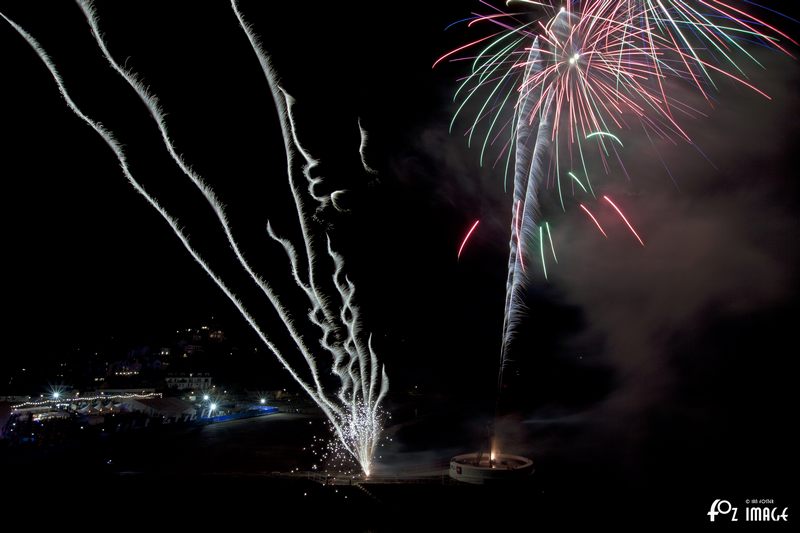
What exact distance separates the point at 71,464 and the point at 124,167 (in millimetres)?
8135

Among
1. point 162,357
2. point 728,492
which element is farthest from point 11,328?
point 162,357

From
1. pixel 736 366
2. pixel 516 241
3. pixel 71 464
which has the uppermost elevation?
pixel 516 241

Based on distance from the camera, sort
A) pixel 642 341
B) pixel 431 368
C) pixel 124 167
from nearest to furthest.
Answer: pixel 124 167 → pixel 642 341 → pixel 431 368

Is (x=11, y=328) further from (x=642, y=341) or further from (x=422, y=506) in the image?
(x=642, y=341)

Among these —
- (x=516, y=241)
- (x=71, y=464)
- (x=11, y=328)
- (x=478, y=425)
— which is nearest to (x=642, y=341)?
(x=516, y=241)

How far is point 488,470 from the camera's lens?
1023cm

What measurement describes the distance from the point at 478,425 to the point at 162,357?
66663 mm

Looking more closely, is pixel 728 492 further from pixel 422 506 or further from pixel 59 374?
pixel 59 374

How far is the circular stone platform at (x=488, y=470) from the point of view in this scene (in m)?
10.2

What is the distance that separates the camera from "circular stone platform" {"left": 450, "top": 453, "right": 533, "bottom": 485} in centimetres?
1018

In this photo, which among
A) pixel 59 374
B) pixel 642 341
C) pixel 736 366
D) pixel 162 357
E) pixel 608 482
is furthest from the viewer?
pixel 162 357

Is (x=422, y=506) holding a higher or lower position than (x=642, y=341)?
lower

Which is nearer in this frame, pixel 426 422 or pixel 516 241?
pixel 516 241

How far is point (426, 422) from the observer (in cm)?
3094
